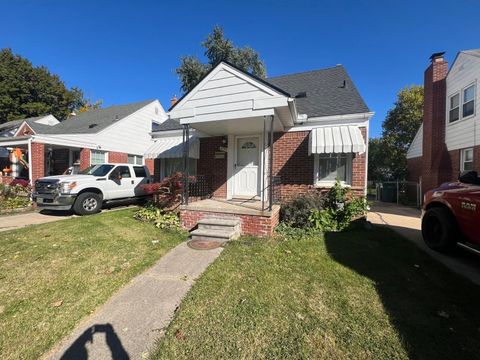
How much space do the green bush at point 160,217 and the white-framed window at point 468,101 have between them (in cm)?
1346

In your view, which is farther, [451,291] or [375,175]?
[375,175]

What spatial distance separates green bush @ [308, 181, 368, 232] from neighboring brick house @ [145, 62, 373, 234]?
0.59 metres

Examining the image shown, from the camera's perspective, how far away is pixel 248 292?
3439mm

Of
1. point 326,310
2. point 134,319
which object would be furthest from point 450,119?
point 134,319

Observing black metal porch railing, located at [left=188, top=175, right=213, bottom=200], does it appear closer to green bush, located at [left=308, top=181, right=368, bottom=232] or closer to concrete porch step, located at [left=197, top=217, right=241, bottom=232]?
concrete porch step, located at [left=197, top=217, right=241, bottom=232]

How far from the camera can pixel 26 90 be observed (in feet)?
99.2

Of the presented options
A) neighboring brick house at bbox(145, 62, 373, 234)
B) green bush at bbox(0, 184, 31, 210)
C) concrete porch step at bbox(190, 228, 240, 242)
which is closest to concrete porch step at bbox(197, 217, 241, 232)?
concrete porch step at bbox(190, 228, 240, 242)

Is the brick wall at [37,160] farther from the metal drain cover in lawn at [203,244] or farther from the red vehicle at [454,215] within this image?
the red vehicle at [454,215]

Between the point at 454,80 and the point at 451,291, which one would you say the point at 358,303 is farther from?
the point at 454,80

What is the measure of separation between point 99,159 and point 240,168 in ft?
36.5

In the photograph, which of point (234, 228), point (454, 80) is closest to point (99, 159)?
point (234, 228)

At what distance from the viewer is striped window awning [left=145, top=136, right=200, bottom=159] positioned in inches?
371

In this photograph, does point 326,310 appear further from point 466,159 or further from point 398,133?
→ point 398,133

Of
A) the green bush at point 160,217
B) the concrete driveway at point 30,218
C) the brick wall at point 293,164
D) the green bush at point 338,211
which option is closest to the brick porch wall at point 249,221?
the green bush at point 160,217
